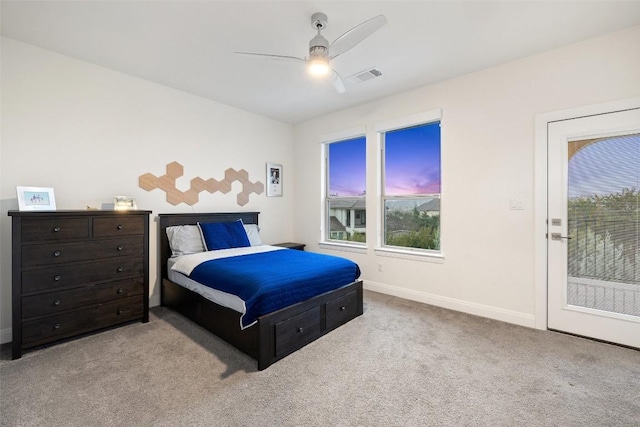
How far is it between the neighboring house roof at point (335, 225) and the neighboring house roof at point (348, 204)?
0.21m

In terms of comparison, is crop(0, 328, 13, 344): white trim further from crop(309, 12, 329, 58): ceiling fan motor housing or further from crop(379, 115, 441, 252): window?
crop(379, 115, 441, 252): window

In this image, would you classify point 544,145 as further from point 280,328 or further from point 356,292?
point 280,328

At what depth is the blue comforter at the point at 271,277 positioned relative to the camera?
87.6 inches

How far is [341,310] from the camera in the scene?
291 centimetres

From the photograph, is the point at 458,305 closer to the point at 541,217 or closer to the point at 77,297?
the point at 541,217

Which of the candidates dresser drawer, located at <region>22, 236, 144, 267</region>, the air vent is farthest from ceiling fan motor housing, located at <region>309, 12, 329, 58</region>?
dresser drawer, located at <region>22, 236, 144, 267</region>

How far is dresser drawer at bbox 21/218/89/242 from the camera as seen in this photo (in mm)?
2355

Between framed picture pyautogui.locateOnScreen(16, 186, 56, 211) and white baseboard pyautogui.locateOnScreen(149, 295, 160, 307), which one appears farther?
white baseboard pyautogui.locateOnScreen(149, 295, 160, 307)

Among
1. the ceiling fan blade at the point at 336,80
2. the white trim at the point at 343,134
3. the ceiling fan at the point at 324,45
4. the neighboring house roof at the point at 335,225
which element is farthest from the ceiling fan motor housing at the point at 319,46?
the neighboring house roof at the point at 335,225

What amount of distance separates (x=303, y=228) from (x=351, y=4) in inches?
142

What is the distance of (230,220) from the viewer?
4.22 meters

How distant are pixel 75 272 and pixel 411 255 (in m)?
3.62

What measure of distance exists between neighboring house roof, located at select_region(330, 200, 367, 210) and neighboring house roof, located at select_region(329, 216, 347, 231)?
21 centimetres

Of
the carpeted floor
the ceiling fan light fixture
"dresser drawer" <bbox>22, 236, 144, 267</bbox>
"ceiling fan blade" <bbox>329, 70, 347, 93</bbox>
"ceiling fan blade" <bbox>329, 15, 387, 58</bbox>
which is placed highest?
"ceiling fan blade" <bbox>329, 15, 387, 58</bbox>
